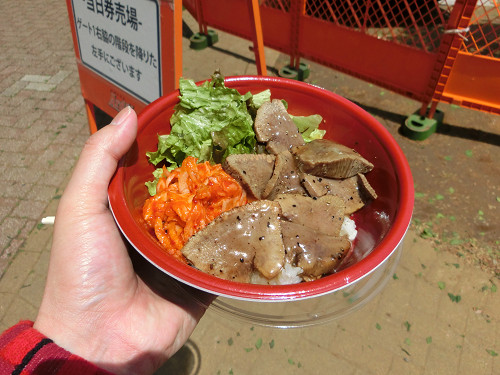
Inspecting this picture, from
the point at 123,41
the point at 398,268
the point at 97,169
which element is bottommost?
the point at 398,268

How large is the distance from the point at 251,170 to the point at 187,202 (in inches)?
17.5

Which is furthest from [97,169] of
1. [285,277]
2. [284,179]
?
[285,277]

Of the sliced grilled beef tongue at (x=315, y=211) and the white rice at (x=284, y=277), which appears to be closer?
the white rice at (x=284, y=277)

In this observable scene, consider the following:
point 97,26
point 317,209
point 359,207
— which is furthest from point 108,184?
point 97,26

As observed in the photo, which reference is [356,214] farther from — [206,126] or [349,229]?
[206,126]

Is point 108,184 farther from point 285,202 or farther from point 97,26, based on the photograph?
point 97,26

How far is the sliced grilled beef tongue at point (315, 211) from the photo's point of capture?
7.27ft

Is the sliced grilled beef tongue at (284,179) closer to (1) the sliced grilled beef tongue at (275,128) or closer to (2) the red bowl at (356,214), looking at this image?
(1) the sliced grilled beef tongue at (275,128)

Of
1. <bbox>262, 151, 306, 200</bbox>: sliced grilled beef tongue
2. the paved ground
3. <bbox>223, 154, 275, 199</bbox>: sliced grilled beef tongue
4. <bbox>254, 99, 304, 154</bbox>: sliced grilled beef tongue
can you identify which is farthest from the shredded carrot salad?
the paved ground

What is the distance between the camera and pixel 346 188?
2434mm

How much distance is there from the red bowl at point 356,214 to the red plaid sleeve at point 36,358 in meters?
0.63

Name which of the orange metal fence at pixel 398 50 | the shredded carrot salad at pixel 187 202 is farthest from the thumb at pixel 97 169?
the orange metal fence at pixel 398 50

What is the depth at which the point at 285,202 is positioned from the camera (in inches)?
88.4

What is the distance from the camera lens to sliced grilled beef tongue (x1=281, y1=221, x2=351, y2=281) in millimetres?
2039
